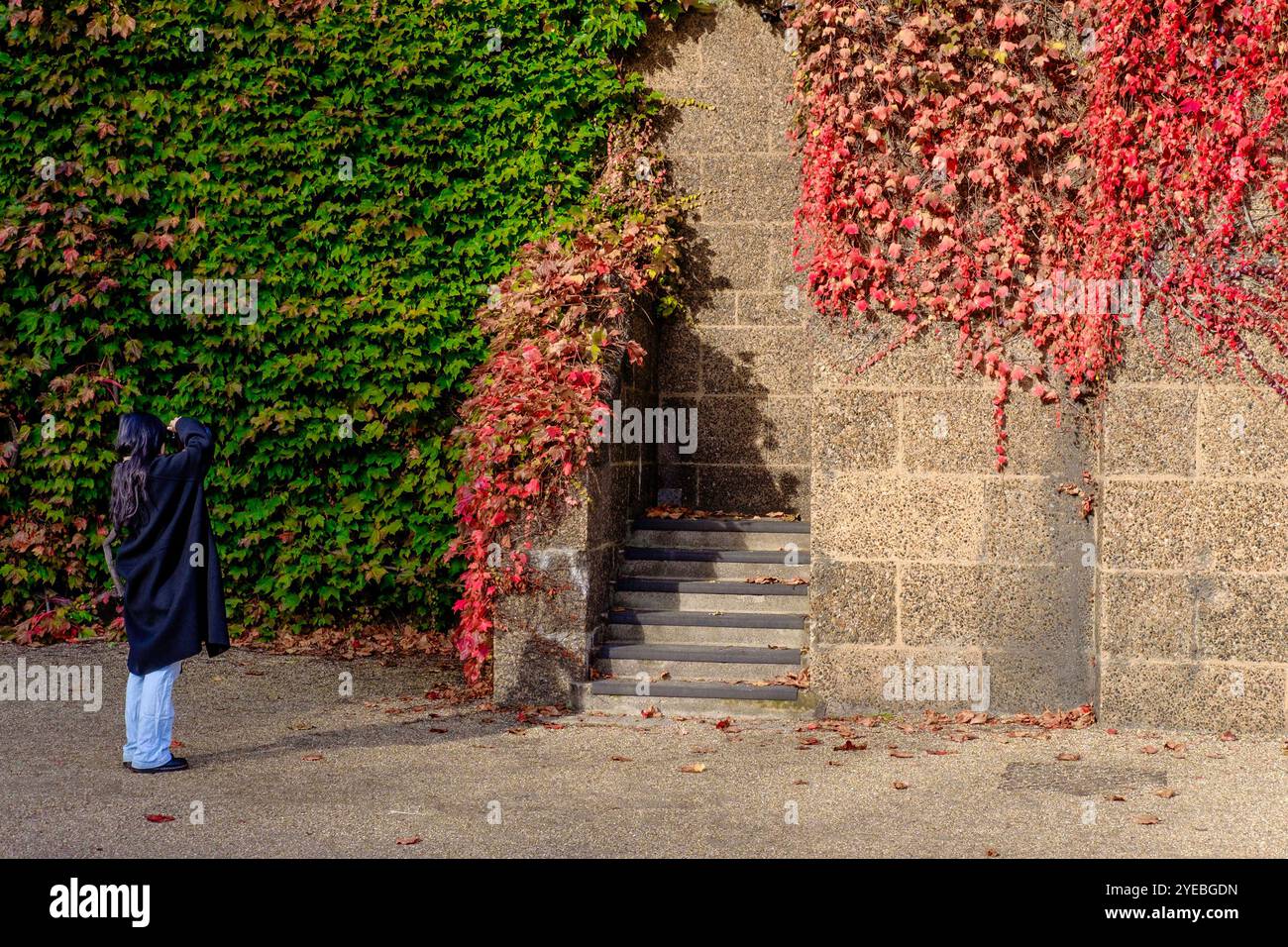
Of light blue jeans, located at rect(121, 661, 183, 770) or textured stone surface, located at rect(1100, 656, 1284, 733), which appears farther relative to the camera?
textured stone surface, located at rect(1100, 656, 1284, 733)

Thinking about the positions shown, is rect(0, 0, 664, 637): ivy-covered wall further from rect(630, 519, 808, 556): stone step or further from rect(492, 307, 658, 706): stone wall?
rect(492, 307, 658, 706): stone wall

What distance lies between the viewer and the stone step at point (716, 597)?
850cm

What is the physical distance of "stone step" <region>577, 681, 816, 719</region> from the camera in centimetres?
772

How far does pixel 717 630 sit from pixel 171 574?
11.0 feet

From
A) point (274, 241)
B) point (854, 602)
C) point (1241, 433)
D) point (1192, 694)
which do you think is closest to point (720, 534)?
point (854, 602)

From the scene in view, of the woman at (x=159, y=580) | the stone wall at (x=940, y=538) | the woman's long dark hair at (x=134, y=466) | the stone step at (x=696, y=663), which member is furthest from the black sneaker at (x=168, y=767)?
the stone wall at (x=940, y=538)

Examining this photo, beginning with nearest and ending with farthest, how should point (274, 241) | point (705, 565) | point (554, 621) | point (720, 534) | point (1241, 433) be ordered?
point (1241, 433)
point (554, 621)
point (705, 565)
point (720, 534)
point (274, 241)

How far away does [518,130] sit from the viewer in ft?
31.2

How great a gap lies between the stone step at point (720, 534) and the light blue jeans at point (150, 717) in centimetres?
360

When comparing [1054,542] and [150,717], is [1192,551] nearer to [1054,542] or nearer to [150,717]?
[1054,542]

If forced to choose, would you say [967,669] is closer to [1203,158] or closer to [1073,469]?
[1073,469]

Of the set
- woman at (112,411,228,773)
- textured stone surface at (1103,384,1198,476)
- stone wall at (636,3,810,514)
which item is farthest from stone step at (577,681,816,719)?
stone wall at (636,3,810,514)

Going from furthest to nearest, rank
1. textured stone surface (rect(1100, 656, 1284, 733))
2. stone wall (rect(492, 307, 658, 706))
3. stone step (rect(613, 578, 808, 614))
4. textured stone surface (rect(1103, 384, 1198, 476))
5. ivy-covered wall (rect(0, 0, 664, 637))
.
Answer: ivy-covered wall (rect(0, 0, 664, 637)) → stone step (rect(613, 578, 808, 614)) → stone wall (rect(492, 307, 658, 706)) → textured stone surface (rect(1103, 384, 1198, 476)) → textured stone surface (rect(1100, 656, 1284, 733))

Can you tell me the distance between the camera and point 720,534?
9188 millimetres
